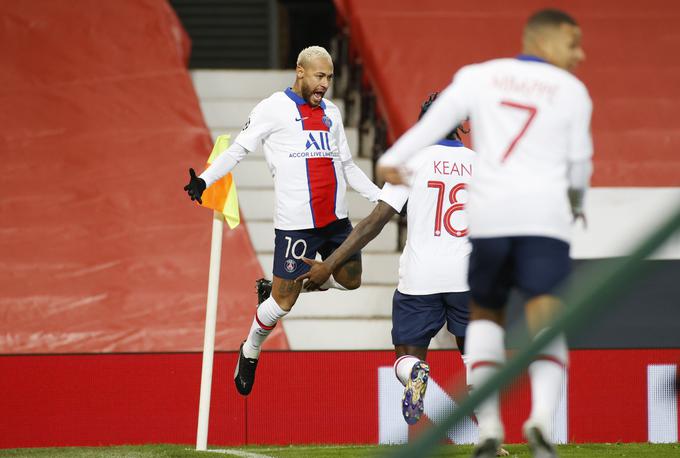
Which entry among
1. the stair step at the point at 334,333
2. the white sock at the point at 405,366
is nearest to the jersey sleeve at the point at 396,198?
the white sock at the point at 405,366

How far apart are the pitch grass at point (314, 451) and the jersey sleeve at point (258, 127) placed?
175 cm

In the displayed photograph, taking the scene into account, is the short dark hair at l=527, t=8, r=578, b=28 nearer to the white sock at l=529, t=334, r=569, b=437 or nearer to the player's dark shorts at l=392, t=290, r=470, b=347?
the white sock at l=529, t=334, r=569, b=437

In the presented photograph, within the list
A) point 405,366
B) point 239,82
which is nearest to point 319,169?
point 405,366

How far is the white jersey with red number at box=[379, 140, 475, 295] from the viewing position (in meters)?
6.50

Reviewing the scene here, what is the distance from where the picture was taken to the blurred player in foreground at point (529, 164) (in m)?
4.38

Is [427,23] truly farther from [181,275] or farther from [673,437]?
[673,437]

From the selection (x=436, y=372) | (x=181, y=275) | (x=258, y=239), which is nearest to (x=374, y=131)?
(x=258, y=239)

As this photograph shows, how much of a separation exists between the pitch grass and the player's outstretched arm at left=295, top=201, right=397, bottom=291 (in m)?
1.01

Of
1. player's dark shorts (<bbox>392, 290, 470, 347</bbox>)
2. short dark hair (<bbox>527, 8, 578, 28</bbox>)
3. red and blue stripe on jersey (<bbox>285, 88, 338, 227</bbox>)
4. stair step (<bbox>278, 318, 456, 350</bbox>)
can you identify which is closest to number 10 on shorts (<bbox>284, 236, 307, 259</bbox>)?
red and blue stripe on jersey (<bbox>285, 88, 338, 227</bbox>)

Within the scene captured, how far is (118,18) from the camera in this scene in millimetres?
12023

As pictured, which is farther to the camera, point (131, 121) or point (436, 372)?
point (131, 121)

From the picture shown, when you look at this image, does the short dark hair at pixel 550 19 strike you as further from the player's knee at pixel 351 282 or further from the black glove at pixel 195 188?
the player's knee at pixel 351 282


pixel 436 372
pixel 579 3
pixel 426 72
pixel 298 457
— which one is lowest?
pixel 298 457

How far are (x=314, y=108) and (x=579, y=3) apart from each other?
19.6ft
